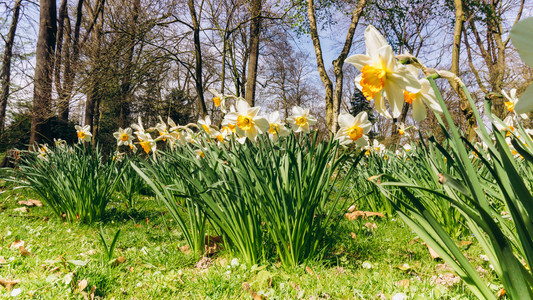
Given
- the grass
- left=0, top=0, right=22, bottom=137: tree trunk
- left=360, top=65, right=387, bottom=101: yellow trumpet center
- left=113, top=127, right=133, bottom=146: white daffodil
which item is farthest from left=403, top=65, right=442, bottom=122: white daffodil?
left=0, top=0, right=22, bottom=137: tree trunk

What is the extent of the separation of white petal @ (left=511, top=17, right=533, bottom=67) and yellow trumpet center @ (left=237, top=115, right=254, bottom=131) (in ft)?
4.82

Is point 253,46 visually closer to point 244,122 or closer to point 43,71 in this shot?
point 43,71

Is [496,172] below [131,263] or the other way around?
the other way around

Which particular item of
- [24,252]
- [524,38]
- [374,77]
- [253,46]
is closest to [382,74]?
[374,77]

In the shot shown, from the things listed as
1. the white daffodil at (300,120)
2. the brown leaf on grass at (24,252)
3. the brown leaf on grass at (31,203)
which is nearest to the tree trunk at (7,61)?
the brown leaf on grass at (31,203)

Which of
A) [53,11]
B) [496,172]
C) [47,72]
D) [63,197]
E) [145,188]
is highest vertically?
[53,11]

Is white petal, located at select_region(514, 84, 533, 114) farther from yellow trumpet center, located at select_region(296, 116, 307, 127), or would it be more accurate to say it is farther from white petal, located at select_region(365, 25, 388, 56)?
yellow trumpet center, located at select_region(296, 116, 307, 127)

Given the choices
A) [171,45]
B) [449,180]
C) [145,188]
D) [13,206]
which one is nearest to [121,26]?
[171,45]

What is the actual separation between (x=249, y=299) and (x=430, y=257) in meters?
1.27

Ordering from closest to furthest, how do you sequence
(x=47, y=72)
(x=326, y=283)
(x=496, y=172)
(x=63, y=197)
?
(x=496, y=172) → (x=326, y=283) → (x=63, y=197) → (x=47, y=72)

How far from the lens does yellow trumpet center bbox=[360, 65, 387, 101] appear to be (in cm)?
84

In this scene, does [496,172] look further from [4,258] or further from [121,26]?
[121,26]

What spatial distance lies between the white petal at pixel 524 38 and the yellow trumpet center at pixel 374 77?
16.7 inches

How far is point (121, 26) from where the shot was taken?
7469mm
